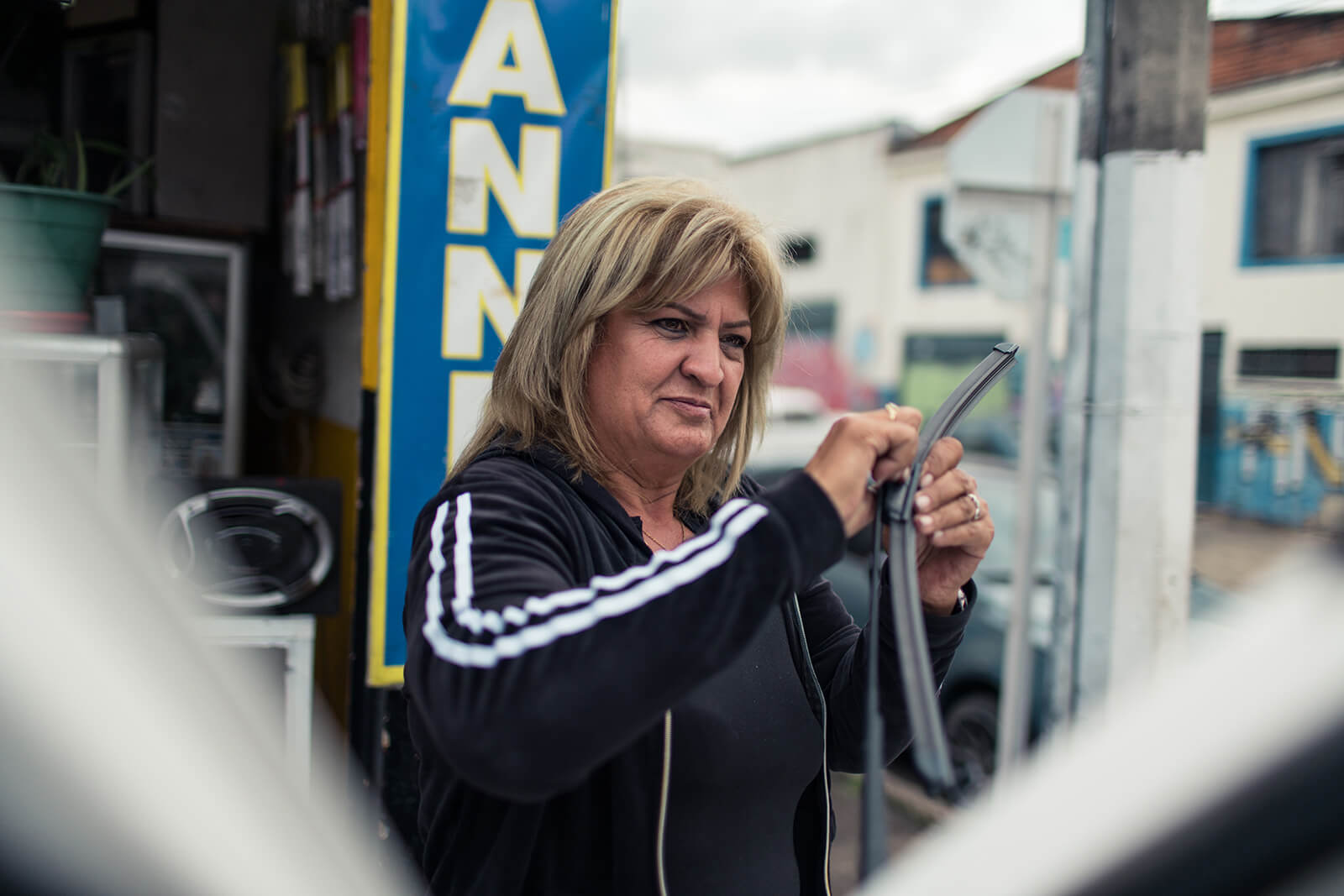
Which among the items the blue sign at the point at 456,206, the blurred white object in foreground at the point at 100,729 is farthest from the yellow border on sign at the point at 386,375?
the blurred white object in foreground at the point at 100,729

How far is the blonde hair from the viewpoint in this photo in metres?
1.40

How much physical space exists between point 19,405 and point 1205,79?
3060mm

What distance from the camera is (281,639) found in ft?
8.77

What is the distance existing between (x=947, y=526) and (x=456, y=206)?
1738 mm

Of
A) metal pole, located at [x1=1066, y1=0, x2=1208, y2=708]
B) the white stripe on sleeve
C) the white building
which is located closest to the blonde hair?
the white stripe on sleeve

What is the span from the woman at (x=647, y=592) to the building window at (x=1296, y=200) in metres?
14.7

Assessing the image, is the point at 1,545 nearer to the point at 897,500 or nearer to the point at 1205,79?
the point at 897,500

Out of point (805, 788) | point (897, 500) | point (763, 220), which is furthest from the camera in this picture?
point (763, 220)

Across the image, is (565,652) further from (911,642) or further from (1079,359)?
(1079,359)

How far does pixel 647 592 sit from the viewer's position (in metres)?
1.04

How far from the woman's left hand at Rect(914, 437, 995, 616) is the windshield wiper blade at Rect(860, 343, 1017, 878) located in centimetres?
4

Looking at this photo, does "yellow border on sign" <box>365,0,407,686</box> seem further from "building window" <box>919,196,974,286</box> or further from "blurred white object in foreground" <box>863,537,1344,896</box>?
"building window" <box>919,196,974,286</box>

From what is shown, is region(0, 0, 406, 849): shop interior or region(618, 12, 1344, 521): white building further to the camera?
region(618, 12, 1344, 521): white building

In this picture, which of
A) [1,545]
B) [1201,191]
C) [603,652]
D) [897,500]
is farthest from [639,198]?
[1201,191]
